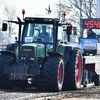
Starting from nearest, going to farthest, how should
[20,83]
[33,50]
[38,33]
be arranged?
[33,50] < [38,33] < [20,83]

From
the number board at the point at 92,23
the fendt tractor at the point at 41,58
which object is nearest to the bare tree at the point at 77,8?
the number board at the point at 92,23

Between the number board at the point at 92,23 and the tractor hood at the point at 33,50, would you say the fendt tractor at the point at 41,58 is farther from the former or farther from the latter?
the number board at the point at 92,23

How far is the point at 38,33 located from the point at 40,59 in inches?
36.9

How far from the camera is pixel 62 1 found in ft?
164

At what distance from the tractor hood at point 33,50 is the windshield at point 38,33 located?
0.37 m

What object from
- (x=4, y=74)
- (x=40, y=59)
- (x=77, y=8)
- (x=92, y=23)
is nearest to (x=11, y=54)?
(x=4, y=74)

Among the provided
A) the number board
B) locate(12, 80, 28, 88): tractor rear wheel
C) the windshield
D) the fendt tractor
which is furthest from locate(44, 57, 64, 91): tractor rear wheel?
the number board

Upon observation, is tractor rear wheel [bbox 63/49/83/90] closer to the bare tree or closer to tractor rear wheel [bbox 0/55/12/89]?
tractor rear wheel [bbox 0/55/12/89]

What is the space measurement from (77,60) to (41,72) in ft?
6.63

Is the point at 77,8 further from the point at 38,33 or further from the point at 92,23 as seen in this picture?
the point at 38,33

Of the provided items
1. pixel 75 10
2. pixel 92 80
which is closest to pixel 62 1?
pixel 75 10

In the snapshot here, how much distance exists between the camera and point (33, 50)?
37.2ft

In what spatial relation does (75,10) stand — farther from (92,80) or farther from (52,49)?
(52,49)

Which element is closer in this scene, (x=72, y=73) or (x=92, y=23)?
(x=72, y=73)
